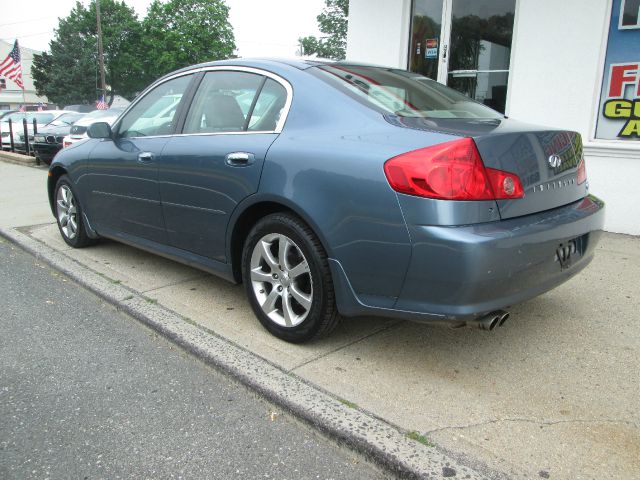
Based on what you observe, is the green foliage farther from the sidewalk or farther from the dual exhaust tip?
the dual exhaust tip

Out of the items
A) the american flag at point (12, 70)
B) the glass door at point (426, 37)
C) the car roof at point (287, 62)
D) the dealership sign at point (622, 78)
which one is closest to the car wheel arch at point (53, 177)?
the car roof at point (287, 62)

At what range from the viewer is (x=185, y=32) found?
61.3m

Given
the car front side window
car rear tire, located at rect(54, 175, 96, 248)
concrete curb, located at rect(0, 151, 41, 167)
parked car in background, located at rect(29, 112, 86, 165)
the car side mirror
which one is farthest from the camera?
concrete curb, located at rect(0, 151, 41, 167)

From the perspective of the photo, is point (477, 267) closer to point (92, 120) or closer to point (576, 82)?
point (576, 82)

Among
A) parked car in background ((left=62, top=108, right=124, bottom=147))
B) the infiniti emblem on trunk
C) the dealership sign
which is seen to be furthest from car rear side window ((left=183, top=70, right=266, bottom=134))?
parked car in background ((left=62, top=108, right=124, bottom=147))

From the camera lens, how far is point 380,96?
3.02 meters

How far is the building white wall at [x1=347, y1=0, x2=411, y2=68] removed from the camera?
23.4 ft

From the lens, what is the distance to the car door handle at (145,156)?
386 cm

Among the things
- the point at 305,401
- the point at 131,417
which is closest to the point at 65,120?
the point at 131,417

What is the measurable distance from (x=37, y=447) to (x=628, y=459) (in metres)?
2.41

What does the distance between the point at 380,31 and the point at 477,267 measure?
5815 millimetres

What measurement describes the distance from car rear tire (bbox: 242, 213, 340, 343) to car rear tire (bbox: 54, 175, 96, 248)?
251 centimetres

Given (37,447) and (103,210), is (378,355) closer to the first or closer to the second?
(37,447)

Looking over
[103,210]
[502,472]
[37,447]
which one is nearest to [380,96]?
[502,472]
